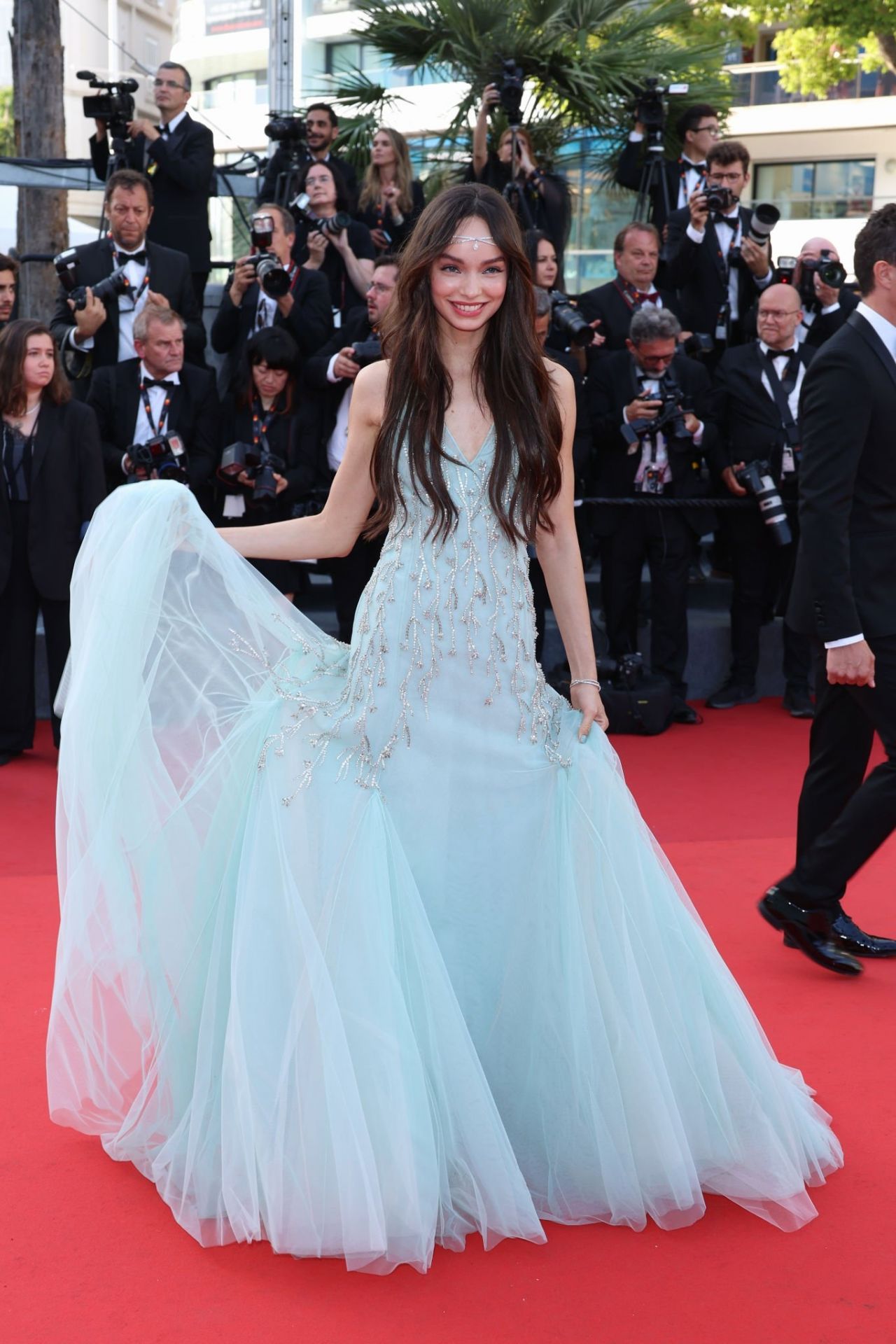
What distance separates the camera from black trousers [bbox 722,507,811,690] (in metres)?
7.18

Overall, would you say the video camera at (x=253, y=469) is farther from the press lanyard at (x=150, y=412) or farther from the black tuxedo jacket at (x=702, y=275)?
the black tuxedo jacket at (x=702, y=275)

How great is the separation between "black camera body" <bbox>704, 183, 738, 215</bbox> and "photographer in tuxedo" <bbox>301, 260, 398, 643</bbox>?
5.72 feet

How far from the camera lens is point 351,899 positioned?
2.59m

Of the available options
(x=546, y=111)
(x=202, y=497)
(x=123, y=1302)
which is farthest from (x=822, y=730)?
(x=546, y=111)

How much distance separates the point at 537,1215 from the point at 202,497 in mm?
4750

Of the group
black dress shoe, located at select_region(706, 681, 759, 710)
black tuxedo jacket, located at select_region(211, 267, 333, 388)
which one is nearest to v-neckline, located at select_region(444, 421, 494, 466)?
black tuxedo jacket, located at select_region(211, 267, 333, 388)

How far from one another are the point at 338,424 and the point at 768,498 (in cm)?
205

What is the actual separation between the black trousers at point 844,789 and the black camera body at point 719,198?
13.8 ft

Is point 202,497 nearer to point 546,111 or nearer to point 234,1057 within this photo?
point 234,1057

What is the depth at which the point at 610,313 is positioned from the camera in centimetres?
741

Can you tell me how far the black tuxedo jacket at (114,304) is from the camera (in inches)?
273

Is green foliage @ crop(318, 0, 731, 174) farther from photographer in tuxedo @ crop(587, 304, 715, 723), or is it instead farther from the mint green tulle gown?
the mint green tulle gown

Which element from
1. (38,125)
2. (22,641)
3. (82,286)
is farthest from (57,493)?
(38,125)

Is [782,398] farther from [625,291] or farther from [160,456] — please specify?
[160,456]
